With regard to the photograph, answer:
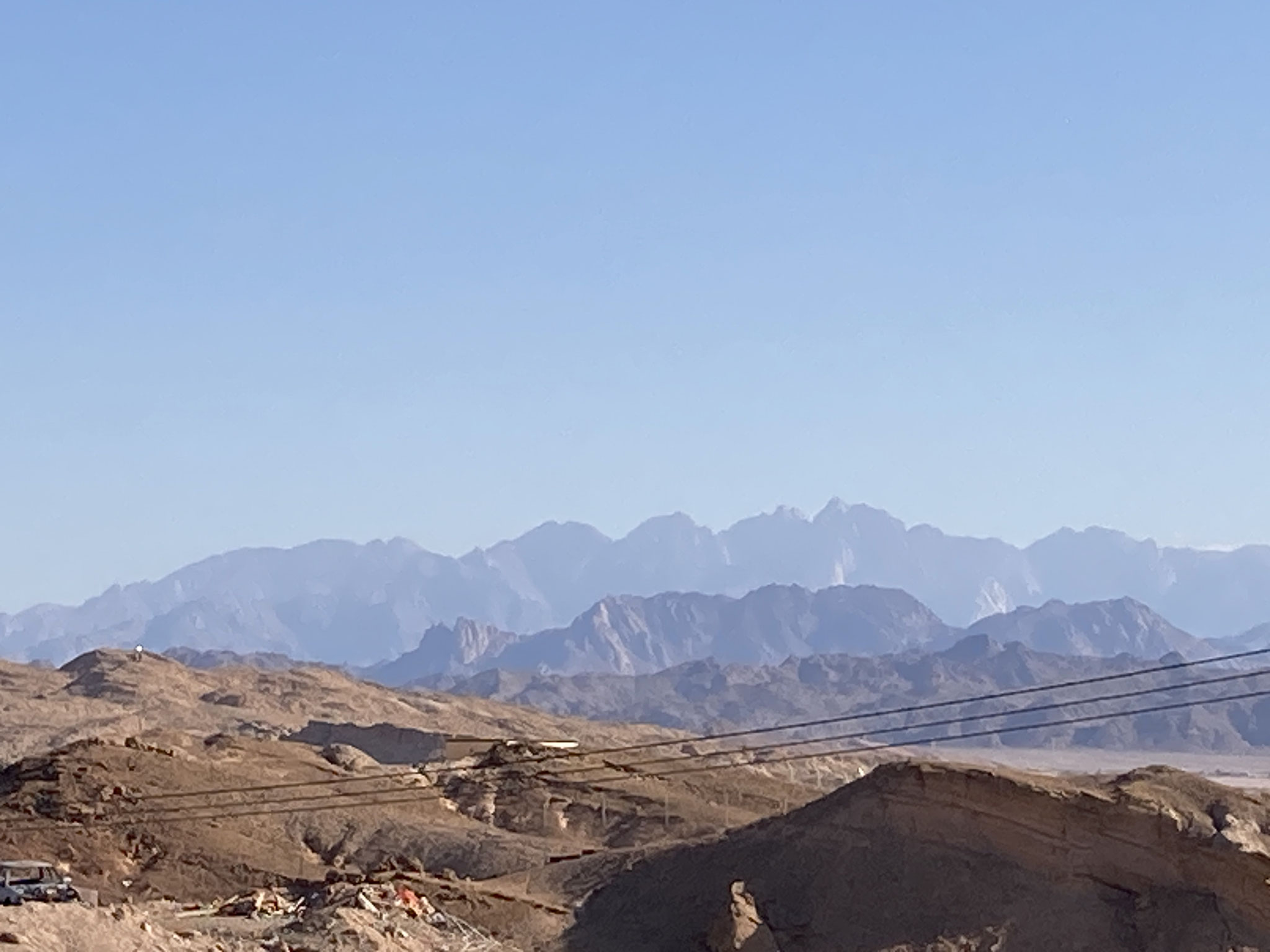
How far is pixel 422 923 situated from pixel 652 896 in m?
5.74

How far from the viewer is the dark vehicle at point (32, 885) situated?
99.9 feet

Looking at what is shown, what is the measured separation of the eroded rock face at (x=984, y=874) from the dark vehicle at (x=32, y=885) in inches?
374

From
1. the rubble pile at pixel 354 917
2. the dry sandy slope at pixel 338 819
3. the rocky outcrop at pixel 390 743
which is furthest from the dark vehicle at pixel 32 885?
the rocky outcrop at pixel 390 743

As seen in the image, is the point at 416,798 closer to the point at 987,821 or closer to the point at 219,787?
the point at 219,787

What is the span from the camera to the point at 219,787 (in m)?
50.7

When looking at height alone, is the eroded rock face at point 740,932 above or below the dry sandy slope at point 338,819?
below

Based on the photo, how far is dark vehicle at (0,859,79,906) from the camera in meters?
30.5

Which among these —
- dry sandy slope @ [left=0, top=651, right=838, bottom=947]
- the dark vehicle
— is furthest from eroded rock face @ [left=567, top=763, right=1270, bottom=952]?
the dark vehicle

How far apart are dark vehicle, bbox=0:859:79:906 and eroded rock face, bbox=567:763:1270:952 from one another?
9487 mm

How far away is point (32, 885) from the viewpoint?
103 ft

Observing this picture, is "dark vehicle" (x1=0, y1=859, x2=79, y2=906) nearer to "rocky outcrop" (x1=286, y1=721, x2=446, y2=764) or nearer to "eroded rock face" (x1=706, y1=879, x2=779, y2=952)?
"eroded rock face" (x1=706, y1=879, x2=779, y2=952)

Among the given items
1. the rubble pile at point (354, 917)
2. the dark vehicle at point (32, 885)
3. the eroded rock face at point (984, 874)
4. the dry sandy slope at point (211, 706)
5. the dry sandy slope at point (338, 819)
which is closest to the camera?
the dark vehicle at point (32, 885)

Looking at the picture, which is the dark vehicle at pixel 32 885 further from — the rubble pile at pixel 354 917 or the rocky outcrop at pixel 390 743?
the rocky outcrop at pixel 390 743

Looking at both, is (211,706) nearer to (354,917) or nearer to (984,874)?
(354,917)
